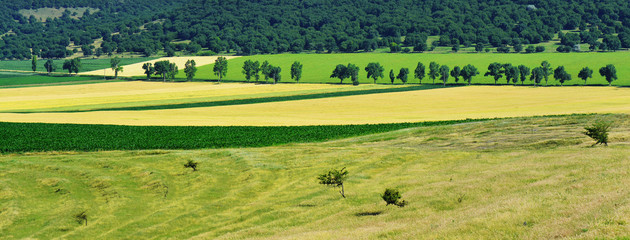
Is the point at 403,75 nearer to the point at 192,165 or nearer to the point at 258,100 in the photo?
the point at 258,100

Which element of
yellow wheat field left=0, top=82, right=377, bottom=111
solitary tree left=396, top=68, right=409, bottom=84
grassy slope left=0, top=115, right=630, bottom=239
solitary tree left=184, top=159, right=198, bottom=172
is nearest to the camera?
grassy slope left=0, top=115, right=630, bottom=239

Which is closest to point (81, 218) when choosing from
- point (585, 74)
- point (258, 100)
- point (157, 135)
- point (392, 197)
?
point (392, 197)

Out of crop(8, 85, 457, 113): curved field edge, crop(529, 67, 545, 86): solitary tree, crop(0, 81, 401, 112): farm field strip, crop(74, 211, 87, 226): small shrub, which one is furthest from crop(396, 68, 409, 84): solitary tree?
crop(74, 211, 87, 226): small shrub

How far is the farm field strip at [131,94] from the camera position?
13900 centimetres

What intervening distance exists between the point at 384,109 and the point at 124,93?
79.0 metres

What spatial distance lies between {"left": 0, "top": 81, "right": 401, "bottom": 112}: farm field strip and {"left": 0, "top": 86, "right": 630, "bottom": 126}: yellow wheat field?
65.7ft

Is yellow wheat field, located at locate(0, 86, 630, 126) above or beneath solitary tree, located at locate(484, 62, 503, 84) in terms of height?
beneath

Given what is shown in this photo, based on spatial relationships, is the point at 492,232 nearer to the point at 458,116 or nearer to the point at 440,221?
the point at 440,221

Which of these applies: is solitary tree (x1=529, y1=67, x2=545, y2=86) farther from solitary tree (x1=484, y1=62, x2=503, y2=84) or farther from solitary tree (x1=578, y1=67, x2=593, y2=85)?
solitary tree (x1=578, y1=67, x2=593, y2=85)

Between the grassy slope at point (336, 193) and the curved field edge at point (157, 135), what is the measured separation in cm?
611

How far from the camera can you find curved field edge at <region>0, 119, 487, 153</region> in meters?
72.1

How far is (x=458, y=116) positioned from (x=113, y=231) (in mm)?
75389

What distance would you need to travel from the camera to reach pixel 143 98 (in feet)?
504

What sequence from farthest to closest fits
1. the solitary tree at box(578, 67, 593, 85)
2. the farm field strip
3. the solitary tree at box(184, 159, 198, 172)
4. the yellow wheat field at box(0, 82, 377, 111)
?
the solitary tree at box(578, 67, 593, 85) → the yellow wheat field at box(0, 82, 377, 111) → the farm field strip → the solitary tree at box(184, 159, 198, 172)
